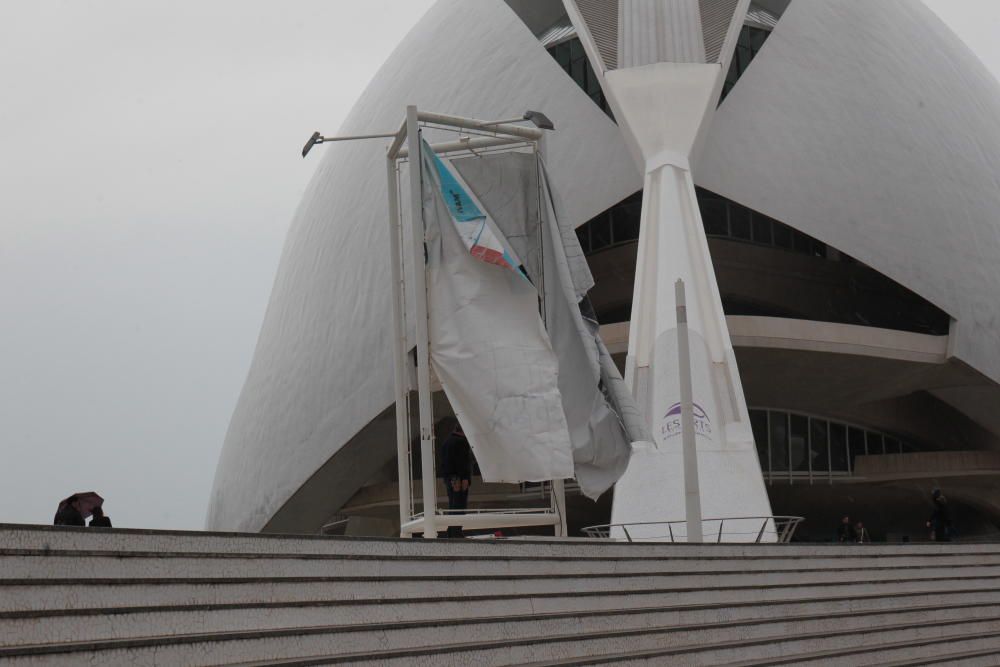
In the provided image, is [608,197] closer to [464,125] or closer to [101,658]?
[464,125]

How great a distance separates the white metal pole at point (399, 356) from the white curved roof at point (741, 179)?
10765 mm

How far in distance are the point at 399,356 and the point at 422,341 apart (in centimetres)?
91

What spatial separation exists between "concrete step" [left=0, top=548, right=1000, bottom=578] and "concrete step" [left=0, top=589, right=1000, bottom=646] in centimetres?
21

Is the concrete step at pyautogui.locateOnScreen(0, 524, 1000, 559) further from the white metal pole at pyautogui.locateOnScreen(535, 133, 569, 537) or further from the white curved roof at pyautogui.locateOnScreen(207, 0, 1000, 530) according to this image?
the white curved roof at pyautogui.locateOnScreen(207, 0, 1000, 530)

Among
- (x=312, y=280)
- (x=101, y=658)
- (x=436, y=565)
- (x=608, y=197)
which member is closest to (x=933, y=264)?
(x=608, y=197)

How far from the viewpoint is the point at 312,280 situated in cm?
2377

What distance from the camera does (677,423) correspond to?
16.2 metres

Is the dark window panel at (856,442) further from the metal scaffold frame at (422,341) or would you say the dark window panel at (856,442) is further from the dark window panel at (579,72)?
the metal scaffold frame at (422,341)

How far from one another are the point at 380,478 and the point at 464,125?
15.4 metres

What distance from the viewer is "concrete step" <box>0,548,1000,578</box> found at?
14.6ft

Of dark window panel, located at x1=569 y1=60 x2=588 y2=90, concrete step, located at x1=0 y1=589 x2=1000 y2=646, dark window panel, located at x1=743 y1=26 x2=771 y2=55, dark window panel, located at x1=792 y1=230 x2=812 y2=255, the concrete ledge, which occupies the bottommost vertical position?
concrete step, located at x1=0 y1=589 x2=1000 y2=646

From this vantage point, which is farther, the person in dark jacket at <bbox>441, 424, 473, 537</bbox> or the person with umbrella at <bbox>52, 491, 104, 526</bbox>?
the person in dark jacket at <bbox>441, 424, 473, 537</bbox>

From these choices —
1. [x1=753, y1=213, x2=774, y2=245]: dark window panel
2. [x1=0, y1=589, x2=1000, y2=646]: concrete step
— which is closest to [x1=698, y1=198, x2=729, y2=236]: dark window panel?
[x1=753, y1=213, x2=774, y2=245]: dark window panel

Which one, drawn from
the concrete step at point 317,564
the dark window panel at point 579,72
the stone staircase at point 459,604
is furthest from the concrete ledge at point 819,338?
the concrete step at point 317,564
